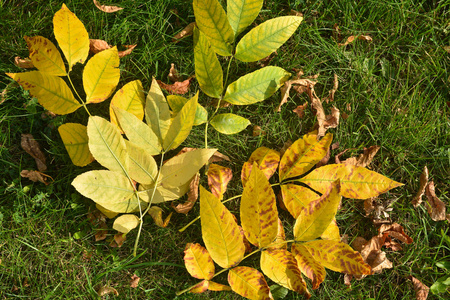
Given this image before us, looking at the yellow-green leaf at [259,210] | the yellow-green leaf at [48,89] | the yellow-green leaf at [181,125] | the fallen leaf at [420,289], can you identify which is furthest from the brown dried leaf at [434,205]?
the yellow-green leaf at [48,89]

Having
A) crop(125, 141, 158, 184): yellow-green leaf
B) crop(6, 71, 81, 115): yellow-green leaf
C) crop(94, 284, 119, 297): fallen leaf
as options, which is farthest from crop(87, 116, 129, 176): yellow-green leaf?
crop(94, 284, 119, 297): fallen leaf

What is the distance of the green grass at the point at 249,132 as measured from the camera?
1860 mm

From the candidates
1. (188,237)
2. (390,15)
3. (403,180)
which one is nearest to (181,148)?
(188,237)

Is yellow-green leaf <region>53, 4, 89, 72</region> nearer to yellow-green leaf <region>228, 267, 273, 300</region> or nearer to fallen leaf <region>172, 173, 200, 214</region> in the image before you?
fallen leaf <region>172, 173, 200, 214</region>

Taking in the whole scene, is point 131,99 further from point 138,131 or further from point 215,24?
point 215,24

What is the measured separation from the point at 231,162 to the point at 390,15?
1126 mm

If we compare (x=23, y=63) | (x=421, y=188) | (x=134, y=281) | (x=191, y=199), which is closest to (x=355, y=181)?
(x=421, y=188)

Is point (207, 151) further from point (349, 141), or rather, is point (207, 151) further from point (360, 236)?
point (360, 236)

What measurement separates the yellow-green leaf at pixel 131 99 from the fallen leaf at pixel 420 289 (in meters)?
1.52

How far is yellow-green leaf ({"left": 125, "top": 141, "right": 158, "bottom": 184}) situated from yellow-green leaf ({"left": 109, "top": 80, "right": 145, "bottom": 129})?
0.20 metres

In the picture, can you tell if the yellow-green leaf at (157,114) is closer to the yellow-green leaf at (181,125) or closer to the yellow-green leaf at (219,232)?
the yellow-green leaf at (181,125)

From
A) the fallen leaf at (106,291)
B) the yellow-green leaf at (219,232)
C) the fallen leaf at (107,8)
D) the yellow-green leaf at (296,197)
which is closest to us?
the yellow-green leaf at (219,232)

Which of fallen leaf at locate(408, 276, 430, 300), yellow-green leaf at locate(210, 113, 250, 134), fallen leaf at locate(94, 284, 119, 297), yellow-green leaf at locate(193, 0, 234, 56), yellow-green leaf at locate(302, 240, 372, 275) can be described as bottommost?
fallen leaf at locate(408, 276, 430, 300)

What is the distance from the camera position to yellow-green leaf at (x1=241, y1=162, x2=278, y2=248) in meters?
1.53
